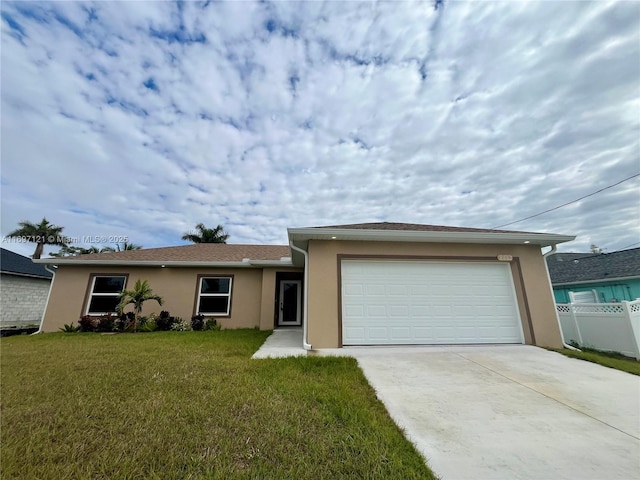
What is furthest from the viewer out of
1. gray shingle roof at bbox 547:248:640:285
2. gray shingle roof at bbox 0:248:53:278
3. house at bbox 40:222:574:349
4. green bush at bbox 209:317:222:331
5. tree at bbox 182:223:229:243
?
tree at bbox 182:223:229:243

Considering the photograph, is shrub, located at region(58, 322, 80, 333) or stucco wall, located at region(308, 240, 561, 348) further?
shrub, located at region(58, 322, 80, 333)

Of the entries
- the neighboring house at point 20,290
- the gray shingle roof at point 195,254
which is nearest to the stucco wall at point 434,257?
the gray shingle roof at point 195,254

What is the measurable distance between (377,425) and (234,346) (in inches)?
189

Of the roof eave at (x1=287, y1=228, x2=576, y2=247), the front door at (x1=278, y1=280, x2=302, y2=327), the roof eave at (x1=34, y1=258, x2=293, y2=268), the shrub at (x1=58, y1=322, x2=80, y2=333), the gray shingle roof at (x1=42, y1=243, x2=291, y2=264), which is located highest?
the gray shingle roof at (x1=42, y1=243, x2=291, y2=264)

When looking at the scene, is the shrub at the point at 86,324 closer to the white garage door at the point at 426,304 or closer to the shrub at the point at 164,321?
the shrub at the point at 164,321

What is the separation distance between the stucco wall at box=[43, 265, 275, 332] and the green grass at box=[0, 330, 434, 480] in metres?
5.59

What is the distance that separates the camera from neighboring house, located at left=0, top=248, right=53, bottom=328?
1128 centimetres

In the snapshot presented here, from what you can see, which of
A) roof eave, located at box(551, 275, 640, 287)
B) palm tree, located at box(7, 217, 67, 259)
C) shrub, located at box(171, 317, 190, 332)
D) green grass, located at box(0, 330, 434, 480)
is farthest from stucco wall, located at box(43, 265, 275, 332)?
palm tree, located at box(7, 217, 67, 259)

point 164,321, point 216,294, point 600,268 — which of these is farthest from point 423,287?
point 600,268

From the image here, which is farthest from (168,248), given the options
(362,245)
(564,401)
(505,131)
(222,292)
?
(505,131)

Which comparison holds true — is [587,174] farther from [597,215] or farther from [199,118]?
[199,118]

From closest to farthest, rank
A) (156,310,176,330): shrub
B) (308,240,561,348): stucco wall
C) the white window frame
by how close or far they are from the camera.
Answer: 1. (308,240,561,348): stucco wall
2. (156,310,176,330): shrub
3. the white window frame

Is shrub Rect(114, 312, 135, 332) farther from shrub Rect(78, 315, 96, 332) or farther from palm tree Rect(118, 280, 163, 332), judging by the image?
shrub Rect(78, 315, 96, 332)

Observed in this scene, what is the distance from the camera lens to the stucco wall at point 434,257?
6.31m
